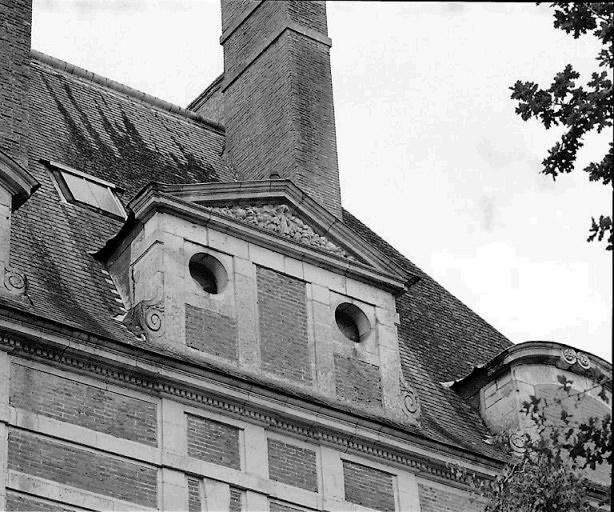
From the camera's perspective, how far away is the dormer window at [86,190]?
75.9 ft

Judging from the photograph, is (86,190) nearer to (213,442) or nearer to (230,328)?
(230,328)

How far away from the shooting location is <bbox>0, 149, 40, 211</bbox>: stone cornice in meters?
20.5

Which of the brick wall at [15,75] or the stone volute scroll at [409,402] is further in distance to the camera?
the stone volute scroll at [409,402]

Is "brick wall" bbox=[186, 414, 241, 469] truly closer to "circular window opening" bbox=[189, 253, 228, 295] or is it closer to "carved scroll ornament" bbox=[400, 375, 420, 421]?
"circular window opening" bbox=[189, 253, 228, 295]

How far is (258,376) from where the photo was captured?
21203 mm

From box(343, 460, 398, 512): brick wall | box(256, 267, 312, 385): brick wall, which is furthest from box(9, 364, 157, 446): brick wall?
box(343, 460, 398, 512): brick wall

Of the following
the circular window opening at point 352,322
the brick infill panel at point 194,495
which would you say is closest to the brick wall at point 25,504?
the brick infill panel at point 194,495

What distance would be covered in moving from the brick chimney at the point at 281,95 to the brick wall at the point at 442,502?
4.12 metres

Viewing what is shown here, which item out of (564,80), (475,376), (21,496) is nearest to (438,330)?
(475,376)

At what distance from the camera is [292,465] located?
2081 centimetres

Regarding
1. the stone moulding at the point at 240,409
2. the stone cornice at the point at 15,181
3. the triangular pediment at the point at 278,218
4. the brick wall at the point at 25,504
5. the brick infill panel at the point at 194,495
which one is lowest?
the brick wall at the point at 25,504

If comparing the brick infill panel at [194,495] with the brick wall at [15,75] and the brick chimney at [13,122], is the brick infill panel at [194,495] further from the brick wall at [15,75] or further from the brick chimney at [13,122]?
the brick wall at [15,75]

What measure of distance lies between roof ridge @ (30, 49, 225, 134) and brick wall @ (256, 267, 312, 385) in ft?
18.5

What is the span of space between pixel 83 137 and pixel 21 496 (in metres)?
7.31
